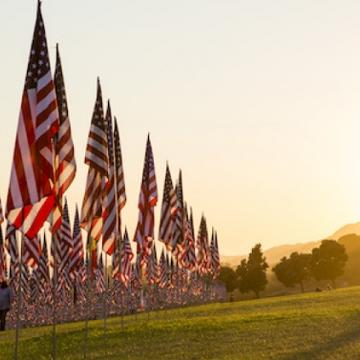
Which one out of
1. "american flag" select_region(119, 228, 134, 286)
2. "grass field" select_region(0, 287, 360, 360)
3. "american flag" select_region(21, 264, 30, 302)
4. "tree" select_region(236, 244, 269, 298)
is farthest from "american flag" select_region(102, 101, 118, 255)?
"tree" select_region(236, 244, 269, 298)

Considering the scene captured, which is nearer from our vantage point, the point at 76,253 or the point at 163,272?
the point at 76,253

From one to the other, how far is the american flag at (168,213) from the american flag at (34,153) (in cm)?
2534

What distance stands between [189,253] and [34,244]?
21.1m

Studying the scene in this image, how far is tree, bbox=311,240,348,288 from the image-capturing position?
14462 cm

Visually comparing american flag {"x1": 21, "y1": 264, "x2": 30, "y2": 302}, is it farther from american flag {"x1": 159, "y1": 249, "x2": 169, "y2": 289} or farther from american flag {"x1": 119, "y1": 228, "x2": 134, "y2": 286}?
american flag {"x1": 159, "y1": 249, "x2": 169, "y2": 289}

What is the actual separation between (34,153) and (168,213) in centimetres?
2764

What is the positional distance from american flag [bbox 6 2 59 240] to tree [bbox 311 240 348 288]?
427ft

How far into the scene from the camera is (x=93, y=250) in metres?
28.0

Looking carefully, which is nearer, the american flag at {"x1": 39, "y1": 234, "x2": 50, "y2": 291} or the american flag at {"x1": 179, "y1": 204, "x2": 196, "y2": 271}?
the american flag at {"x1": 179, "y1": 204, "x2": 196, "y2": 271}

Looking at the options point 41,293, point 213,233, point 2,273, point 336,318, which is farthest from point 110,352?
point 213,233

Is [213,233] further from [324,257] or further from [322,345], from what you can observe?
[322,345]

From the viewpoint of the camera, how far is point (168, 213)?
150ft

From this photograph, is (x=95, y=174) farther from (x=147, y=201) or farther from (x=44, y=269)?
(x=44, y=269)

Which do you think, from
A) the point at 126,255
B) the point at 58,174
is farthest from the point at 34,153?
the point at 126,255
